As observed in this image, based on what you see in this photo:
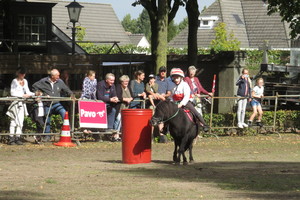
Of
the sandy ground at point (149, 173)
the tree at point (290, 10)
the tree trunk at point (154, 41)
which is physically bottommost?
the sandy ground at point (149, 173)

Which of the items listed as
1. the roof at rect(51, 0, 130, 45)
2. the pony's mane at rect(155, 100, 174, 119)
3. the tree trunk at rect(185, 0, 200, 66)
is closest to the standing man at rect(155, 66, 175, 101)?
the pony's mane at rect(155, 100, 174, 119)

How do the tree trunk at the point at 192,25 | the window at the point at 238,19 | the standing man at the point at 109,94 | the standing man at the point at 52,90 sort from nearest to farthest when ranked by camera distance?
the standing man at the point at 52,90
the standing man at the point at 109,94
the tree trunk at the point at 192,25
the window at the point at 238,19

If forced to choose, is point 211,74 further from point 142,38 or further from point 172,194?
point 142,38

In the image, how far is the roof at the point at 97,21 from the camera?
9000 cm

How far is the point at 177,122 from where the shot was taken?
655 inches

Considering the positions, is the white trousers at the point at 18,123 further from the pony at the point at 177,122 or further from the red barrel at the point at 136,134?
the pony at the point at 177,122

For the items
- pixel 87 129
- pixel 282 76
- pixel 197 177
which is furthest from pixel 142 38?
pixel 197 177

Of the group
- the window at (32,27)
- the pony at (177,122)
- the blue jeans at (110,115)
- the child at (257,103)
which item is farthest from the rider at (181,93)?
the window at (32,27)

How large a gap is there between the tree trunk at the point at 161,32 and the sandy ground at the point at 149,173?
14.8ft

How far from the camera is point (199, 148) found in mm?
20984

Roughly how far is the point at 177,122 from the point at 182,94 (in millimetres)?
707

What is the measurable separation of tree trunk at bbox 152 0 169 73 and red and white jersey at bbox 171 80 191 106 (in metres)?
8.38

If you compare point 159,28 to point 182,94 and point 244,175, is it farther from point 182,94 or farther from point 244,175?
point 244,175

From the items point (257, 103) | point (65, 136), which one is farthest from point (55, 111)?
point (257, 103)
